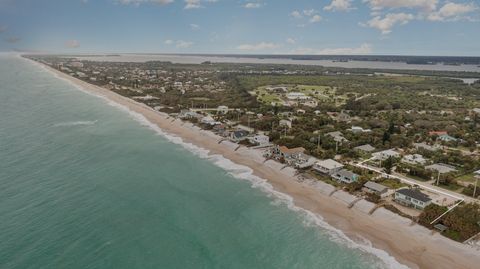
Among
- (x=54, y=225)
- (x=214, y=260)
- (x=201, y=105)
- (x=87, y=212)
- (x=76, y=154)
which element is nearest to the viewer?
(x=214, y=260)

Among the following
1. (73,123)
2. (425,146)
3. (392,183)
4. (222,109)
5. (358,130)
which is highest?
(222,109)

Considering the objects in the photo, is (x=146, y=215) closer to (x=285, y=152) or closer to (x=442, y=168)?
(x=285, y=152)

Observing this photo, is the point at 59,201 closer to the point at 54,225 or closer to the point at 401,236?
the point at 54,225

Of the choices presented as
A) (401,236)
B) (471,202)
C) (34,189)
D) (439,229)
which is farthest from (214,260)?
(471,202)

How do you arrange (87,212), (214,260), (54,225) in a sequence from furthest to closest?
(87,212) → (54,225) → (214,260)

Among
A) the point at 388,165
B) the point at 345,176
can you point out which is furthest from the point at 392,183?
the point at 345,176

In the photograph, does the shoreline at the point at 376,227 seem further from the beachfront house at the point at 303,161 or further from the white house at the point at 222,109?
the white house at the point at 222,109

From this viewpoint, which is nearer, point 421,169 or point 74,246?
point 74,246

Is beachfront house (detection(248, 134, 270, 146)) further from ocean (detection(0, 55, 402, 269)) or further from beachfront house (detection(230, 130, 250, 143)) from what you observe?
ocean (detection(0, 55, 402, 269))
